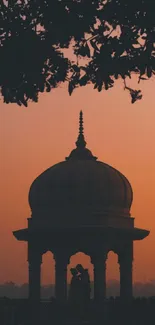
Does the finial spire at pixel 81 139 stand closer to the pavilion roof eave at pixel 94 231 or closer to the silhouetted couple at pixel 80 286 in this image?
the pavilion roof eave at pixel 94 231

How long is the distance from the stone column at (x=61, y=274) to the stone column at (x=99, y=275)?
1276 millimetres

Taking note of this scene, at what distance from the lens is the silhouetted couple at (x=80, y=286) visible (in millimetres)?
55031

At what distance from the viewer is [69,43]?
27000mm

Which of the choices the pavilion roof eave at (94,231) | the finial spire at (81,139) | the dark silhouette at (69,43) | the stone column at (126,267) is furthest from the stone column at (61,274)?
the dark silhouette at (69,43)

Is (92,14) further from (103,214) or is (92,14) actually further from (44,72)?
(103,214)

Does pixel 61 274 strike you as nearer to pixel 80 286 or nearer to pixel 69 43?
pixel 80 286

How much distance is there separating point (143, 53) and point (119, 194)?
35999 mm

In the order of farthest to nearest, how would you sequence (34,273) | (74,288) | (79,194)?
1. (79,194)
2. (34,273)
3. (74,288)

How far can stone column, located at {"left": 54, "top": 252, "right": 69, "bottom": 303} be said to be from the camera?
5976 cm

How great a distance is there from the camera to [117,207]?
205 ft

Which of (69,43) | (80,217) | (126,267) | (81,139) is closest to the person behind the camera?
(69,43)

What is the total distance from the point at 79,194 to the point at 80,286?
772 centimetres

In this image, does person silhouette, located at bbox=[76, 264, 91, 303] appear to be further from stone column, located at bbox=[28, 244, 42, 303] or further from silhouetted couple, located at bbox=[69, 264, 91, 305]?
stone column, located at bbox=[28, 244, 42, 303]

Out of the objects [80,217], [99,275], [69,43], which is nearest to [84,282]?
[99,275]
